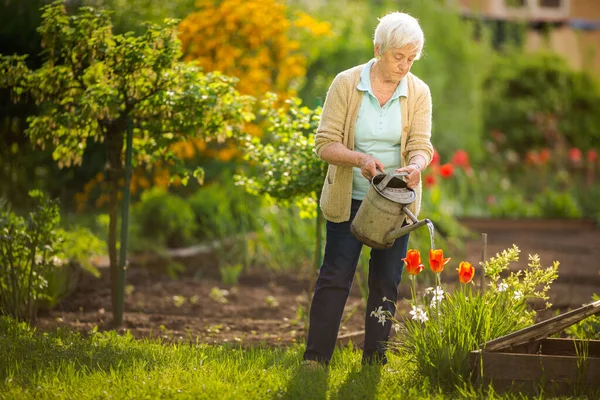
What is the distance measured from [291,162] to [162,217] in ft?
11.8

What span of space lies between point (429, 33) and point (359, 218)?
36.5 feet

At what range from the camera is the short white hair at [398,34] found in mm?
4137

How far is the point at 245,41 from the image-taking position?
9211 mm

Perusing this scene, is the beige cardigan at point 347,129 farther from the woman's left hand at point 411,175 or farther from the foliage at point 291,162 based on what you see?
the foliage at point 291,162

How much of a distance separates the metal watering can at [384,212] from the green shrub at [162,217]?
4.63m

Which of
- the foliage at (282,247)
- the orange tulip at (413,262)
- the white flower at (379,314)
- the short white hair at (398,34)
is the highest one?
the short white hair at (398,34)

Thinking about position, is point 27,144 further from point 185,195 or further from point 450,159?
point 450,159

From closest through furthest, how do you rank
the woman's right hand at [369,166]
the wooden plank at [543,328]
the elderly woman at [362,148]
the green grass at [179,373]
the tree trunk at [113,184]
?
the green grass at [179,373]
the wooden plank at [543,328]
the woman's right hand at [369,166]
the elderly woman at [362,148]
the tree trunk at [113,184]

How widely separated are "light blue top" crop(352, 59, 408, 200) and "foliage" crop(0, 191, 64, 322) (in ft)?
6.52

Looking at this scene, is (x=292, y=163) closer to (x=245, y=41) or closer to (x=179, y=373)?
(x=179, y=373)

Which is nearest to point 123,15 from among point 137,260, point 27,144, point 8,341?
point 27,144

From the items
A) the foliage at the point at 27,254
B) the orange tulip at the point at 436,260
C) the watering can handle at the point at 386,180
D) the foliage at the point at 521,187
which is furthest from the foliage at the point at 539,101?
the orange tulip at the point at 436,260

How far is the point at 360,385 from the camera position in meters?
4.09

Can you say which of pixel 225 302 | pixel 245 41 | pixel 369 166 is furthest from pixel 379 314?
pixel 245 41
